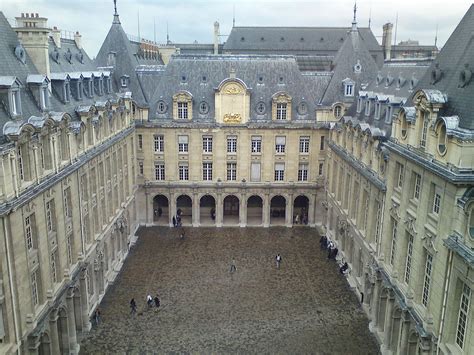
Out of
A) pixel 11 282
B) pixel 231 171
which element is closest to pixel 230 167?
pixel 231 171

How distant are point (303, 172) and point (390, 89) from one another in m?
A: 18.7

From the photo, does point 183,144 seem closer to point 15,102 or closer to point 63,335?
point 63,335

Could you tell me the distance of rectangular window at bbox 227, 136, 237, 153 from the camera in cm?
6231

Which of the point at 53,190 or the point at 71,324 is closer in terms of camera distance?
the point at 53,190

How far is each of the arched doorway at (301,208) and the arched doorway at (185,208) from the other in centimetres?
1494

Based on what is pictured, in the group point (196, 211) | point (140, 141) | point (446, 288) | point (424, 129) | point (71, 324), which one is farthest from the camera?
point (196, 211)

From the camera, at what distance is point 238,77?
63688 millimetres

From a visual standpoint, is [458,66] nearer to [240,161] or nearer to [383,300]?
[383,300]

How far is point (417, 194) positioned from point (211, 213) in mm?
39516

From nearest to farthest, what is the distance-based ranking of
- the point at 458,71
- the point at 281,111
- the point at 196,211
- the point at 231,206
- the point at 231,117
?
the point at 458,71 < the point at 231,117 < the point at 281,111 < the point at 196,211 < the point at 231,206

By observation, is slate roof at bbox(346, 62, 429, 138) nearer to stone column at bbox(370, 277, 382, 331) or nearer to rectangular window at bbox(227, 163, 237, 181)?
stone column at bbox(370, 277, 382, 331)

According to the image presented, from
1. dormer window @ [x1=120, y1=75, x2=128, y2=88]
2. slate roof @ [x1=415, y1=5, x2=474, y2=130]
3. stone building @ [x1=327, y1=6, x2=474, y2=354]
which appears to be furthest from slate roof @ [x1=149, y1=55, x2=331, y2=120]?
slate roof @ [x1=415, y1=5, x2=474, y2=130]

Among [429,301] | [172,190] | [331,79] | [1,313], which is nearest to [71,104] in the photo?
[1,313]

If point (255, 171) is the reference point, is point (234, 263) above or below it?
below
